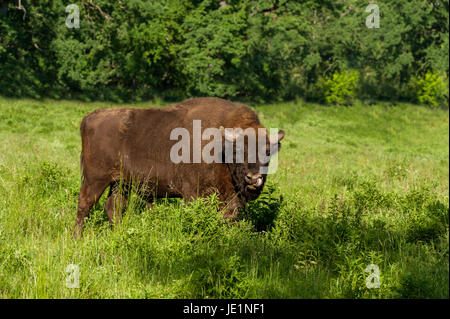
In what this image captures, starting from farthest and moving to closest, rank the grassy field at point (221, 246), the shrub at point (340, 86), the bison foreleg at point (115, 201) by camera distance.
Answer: the shrub at point (340, 86), the bison foreleg at point (115, 201), the grassy field at point (221, 246)

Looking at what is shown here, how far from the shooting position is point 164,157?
6.62 m

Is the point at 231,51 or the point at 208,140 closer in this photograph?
the point at 208,140

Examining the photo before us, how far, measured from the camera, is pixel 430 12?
32.3 metres

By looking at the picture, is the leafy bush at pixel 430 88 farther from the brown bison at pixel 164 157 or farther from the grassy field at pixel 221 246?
the brown bison at pixel 164 157

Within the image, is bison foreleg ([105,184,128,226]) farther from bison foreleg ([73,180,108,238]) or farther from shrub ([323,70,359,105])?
shrub ([323,70,359,105])

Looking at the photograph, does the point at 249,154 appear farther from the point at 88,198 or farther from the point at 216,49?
the point at 216,49

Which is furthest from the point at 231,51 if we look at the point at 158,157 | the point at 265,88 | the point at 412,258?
the point at 412,258

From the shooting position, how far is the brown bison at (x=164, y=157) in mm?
6445

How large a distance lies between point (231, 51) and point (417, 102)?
14.5 meters

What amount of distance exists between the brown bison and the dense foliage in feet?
66.7

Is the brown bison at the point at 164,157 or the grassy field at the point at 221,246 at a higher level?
the brown bison at the point at 164,157

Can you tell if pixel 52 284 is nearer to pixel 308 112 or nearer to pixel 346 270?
pixel 346 270

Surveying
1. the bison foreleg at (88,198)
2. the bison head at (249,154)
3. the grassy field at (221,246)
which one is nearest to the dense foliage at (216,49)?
the grassy field at (221,246)

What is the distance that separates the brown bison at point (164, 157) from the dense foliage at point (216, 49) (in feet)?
66.7
